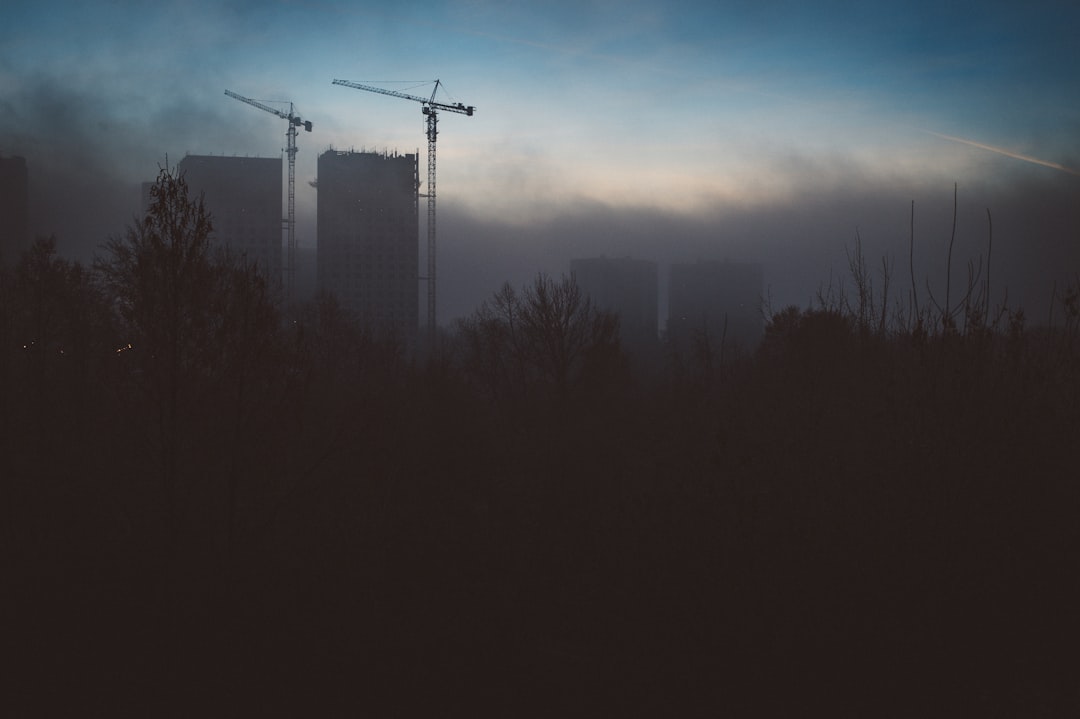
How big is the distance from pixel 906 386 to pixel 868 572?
196cm

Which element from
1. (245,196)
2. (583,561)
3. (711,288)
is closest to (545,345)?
(583,561)

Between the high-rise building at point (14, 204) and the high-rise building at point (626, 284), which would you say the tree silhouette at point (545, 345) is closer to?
the high-rise building at point (14, 204)

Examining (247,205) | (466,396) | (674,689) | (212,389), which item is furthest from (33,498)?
(247,205)

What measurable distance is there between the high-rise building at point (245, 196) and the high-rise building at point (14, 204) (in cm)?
2293

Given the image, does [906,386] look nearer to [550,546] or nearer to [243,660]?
[550,546]

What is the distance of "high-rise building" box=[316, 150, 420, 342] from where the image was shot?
83938 millimetres

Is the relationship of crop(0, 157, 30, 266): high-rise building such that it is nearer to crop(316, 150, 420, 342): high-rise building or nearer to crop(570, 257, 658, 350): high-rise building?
crop(316, 150, 420, 342): high-rise building

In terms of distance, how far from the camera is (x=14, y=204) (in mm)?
56250

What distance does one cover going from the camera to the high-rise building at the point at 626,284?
A: 7331cm

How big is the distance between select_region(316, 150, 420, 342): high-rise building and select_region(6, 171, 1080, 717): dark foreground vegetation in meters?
73.1

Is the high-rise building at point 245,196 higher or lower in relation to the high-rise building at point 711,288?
higher

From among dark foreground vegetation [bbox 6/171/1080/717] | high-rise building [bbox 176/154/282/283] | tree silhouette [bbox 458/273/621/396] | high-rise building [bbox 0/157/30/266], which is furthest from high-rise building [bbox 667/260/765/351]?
dark foreground vegetation [bbox 6/171/1080/717]

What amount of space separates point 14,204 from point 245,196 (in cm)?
3118

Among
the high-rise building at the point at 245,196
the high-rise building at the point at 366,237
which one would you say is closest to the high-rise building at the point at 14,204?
the high-rise building at the point at 245,196
